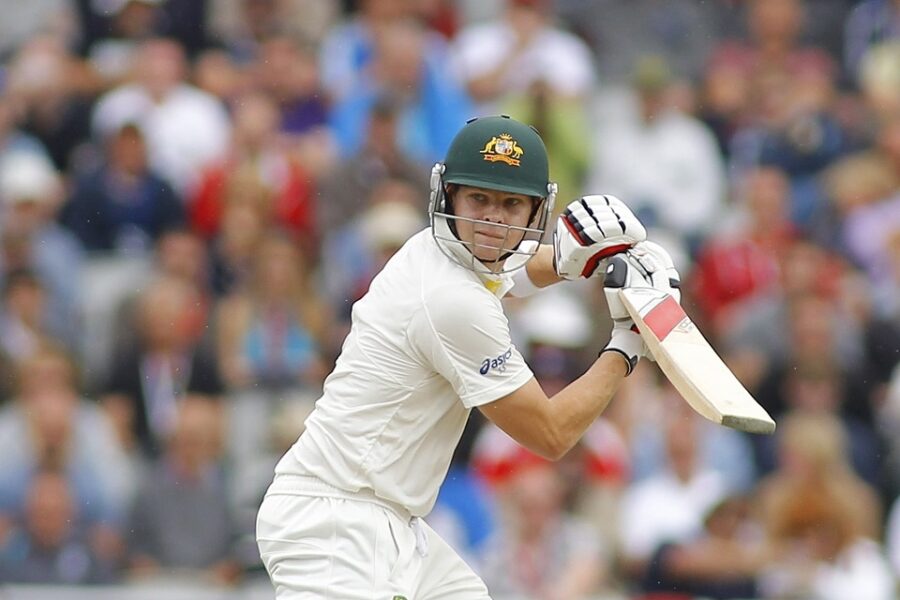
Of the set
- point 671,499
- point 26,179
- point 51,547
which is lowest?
point 51,547

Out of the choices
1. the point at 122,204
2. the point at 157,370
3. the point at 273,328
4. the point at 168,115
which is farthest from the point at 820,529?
the point at 168,115

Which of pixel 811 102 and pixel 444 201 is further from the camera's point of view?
pixel 811 102

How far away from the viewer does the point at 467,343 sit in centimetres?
534

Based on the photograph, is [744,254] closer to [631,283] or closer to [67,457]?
[67,457]

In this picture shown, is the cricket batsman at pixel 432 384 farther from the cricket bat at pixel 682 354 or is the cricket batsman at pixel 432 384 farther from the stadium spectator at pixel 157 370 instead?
the stadium spectator at pixel 157 370

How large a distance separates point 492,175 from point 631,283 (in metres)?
0.54

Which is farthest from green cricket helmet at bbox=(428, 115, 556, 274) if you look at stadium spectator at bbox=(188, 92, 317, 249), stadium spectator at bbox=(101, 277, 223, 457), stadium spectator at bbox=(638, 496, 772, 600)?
stadium spectator at bbox=(188, 92, 317, 249)

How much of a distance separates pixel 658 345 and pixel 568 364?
4.24 meters

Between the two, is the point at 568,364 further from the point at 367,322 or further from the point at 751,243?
the point at 367,322

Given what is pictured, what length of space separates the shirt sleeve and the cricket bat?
0.42 m

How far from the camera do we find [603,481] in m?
9.15

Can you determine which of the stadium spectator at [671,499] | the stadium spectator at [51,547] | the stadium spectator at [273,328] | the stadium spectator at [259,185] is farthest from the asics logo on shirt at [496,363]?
the stadium spectator at [259,185]

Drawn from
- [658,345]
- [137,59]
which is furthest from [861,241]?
[658,345]

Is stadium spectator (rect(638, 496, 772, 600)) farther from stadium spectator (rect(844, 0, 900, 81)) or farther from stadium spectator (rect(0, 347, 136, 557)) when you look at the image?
stadium spectator (rect(844, 0, 900, 81))
